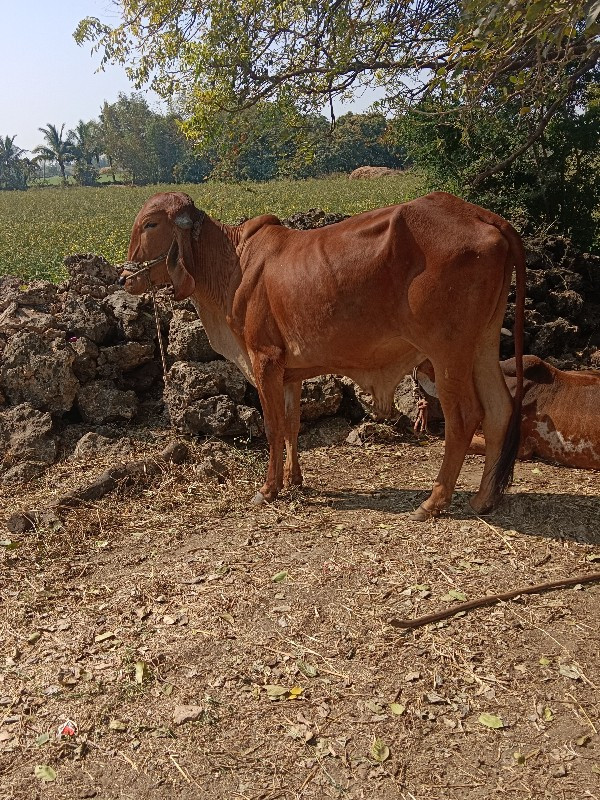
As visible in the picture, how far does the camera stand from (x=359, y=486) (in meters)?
6.08

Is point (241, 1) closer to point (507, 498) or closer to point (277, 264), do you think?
point (277, 264)

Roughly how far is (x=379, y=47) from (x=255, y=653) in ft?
24.4

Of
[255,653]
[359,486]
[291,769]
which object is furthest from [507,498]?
[291,769]

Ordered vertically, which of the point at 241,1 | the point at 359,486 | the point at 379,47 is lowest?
the point at 359,486

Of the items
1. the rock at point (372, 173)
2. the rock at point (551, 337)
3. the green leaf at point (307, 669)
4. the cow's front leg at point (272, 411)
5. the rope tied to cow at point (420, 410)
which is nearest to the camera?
the green leaf at point (307, 669)

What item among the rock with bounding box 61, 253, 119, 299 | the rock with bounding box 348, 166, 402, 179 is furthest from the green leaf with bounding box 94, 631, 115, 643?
the rock with bounding box 348, 166, 402, 179

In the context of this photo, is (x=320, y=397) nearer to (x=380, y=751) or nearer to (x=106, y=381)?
(x=106, y=381)

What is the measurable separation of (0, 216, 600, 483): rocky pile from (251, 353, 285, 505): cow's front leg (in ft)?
3.38

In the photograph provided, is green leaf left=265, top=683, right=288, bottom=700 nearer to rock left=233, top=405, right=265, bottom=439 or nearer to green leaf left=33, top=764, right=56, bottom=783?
green leaf left=33, top=764, right=56, bottom=783

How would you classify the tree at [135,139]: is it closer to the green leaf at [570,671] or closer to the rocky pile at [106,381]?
the rocky pile at [106,381]

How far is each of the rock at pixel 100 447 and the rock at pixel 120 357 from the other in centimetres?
80

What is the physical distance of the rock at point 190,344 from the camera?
7.14 m

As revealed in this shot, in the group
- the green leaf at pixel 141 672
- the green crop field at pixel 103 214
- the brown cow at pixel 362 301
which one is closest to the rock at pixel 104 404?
the brown cow at pixel 362 301

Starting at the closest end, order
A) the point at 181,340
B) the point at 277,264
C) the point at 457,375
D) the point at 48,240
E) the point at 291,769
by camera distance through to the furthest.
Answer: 1. the point at 291,769
2. the point at 457,375
3. the point at 277,264
4. the point at 181,340
5. the point at 48,240
